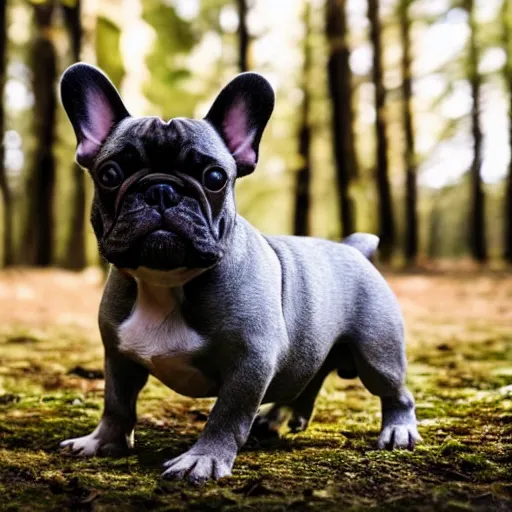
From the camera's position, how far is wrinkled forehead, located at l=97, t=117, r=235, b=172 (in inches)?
114

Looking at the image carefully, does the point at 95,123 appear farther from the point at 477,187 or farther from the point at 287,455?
the point at 477,187

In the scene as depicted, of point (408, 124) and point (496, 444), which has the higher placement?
point (408, 124)

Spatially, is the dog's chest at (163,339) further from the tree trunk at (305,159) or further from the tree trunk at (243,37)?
the tree trunk at (305,159)

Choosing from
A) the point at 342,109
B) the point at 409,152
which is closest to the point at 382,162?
the point at 409,152

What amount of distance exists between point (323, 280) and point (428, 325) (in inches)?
222

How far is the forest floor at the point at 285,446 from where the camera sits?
8.70ft

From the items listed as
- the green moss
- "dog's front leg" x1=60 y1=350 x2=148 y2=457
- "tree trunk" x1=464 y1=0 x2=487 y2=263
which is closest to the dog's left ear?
"dog's front leg" x1=60 y1=350 x2=148 y2=457

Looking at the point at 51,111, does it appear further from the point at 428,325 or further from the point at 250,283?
the point at 250,283

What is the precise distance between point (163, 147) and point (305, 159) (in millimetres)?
16158

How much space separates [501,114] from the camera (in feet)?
65.7

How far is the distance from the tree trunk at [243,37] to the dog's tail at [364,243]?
45.5 feet

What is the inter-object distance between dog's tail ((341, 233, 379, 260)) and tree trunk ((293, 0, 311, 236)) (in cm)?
1415

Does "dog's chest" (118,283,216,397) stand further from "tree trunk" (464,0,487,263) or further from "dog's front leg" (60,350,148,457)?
"tree trunk" (464,0,487,263)

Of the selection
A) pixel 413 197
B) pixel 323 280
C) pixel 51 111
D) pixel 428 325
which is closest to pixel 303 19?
pixel 413 197
